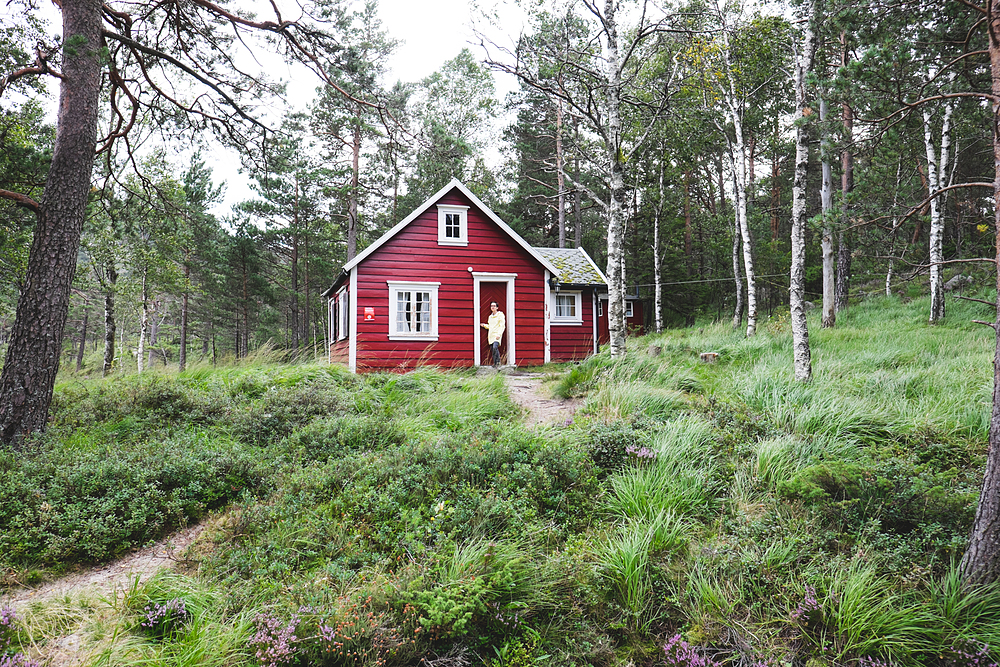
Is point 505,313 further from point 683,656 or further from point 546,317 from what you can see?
point 683,656

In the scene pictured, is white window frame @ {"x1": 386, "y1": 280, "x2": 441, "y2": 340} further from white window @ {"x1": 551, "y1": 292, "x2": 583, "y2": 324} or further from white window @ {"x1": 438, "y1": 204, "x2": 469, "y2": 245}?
white window @ {"x1": 551, "y1": 292, "x2": 583, "y2": 324}

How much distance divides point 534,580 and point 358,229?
23.8 meters

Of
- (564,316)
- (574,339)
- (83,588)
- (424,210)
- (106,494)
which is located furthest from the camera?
(564,316)

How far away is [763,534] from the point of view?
3.86m

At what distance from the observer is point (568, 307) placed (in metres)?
16.3

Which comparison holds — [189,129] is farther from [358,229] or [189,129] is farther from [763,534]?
[358,229]

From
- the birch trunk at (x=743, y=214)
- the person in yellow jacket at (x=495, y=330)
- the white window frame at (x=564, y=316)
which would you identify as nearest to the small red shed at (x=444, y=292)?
the white window frame at (x=564, y=316)

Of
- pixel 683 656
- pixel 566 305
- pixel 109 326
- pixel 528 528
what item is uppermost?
pixel 566 305

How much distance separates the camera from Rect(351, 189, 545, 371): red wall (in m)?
13.4

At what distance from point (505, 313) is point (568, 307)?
2607 mm

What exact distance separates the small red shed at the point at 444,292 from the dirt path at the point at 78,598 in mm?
9069

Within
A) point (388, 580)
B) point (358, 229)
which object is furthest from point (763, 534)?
point (358, 229)

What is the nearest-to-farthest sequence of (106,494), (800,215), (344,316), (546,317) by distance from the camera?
(106,494) < (800,215) < (344,316) < (546,317)

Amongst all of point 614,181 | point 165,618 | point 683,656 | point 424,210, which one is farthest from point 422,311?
point 683,656
